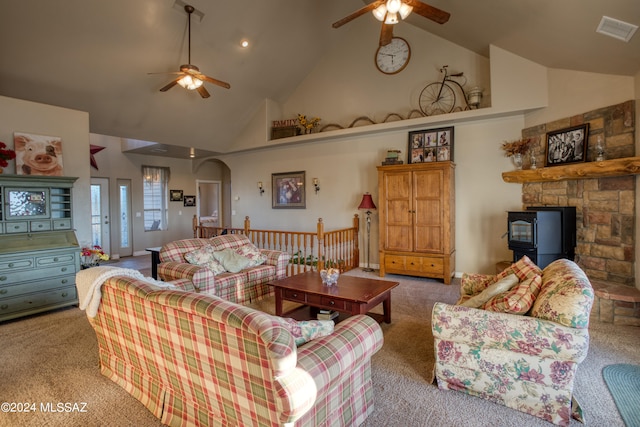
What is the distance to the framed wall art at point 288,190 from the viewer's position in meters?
7.22

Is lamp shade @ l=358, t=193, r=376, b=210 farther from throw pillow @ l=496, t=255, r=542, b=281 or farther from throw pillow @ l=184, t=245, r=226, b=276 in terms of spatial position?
throw pillow @ l=496, t=255, r=542, b=281

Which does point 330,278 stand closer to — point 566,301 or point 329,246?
point 566,301

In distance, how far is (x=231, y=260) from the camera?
4.26m

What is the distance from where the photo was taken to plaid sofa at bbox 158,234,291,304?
3.64 m

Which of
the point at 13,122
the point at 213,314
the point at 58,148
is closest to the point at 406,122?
the point at 213,314

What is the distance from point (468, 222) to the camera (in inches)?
214

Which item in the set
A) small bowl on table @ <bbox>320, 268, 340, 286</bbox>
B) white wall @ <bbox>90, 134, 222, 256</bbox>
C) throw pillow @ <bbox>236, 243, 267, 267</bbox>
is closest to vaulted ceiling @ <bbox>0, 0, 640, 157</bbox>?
white wall @ <bbox>90, 134, 222, 256</bbox>

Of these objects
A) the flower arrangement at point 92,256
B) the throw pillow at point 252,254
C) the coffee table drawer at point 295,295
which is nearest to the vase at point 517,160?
the coffee table drawer at point 295,295

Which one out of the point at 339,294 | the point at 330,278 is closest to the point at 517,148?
the point at 330,278

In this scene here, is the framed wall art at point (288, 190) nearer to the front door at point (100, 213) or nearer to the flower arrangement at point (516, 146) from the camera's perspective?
the flower arrangement at point (516, 146)

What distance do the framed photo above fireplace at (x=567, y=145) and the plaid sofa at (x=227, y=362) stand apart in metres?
3.89

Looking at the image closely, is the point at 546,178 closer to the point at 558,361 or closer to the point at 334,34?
the point at 558,361

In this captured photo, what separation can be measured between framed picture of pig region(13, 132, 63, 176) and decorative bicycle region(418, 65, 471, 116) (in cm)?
573

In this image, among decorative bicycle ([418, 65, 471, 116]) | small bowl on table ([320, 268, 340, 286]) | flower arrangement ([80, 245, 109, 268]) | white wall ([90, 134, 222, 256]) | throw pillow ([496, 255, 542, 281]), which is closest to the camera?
throw pillow ([496, 255, 542, 281])
